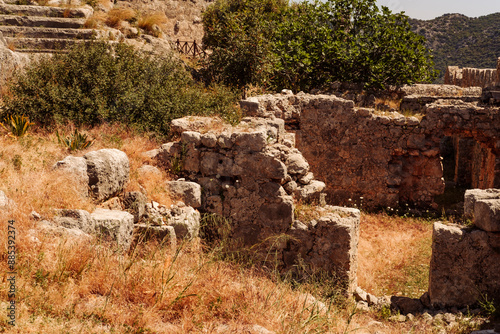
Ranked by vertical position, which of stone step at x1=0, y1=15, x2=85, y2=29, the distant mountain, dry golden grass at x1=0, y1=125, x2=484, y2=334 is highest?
the distant mountain

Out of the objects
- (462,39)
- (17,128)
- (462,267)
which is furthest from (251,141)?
(462,39)

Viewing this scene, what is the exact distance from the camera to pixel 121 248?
4.35 metres

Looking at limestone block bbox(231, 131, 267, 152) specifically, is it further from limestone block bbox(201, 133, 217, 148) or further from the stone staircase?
the stone staircase

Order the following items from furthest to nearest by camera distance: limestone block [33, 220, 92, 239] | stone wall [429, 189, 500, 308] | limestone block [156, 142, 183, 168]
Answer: limestone block [156, 142, 183, 168] → stone wall [429, 189, 500, 308] → limestone block [33, 220, 92, 239]

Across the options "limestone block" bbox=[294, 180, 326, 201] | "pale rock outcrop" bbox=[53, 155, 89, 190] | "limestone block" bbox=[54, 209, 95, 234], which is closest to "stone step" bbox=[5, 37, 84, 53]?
"pale rock outcrop" bbox=[53, 155, 89, 190]

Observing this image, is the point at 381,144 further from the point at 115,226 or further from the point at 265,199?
the point at 115,226

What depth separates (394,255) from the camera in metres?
8.74

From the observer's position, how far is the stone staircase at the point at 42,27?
12.7 meters

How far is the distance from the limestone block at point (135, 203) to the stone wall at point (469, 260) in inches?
154

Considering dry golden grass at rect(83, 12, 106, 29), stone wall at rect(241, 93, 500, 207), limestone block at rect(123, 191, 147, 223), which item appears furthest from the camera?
dry golden grass at rect(83, 12, 106, 29)

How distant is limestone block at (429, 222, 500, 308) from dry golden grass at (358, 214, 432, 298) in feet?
3.95

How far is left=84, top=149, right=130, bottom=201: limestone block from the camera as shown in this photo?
16.3 feet

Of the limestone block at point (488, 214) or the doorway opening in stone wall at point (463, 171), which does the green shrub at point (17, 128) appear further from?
the doorway opening in stone wall at point (463, 171)

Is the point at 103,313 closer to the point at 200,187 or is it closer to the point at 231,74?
the point at 200,187
